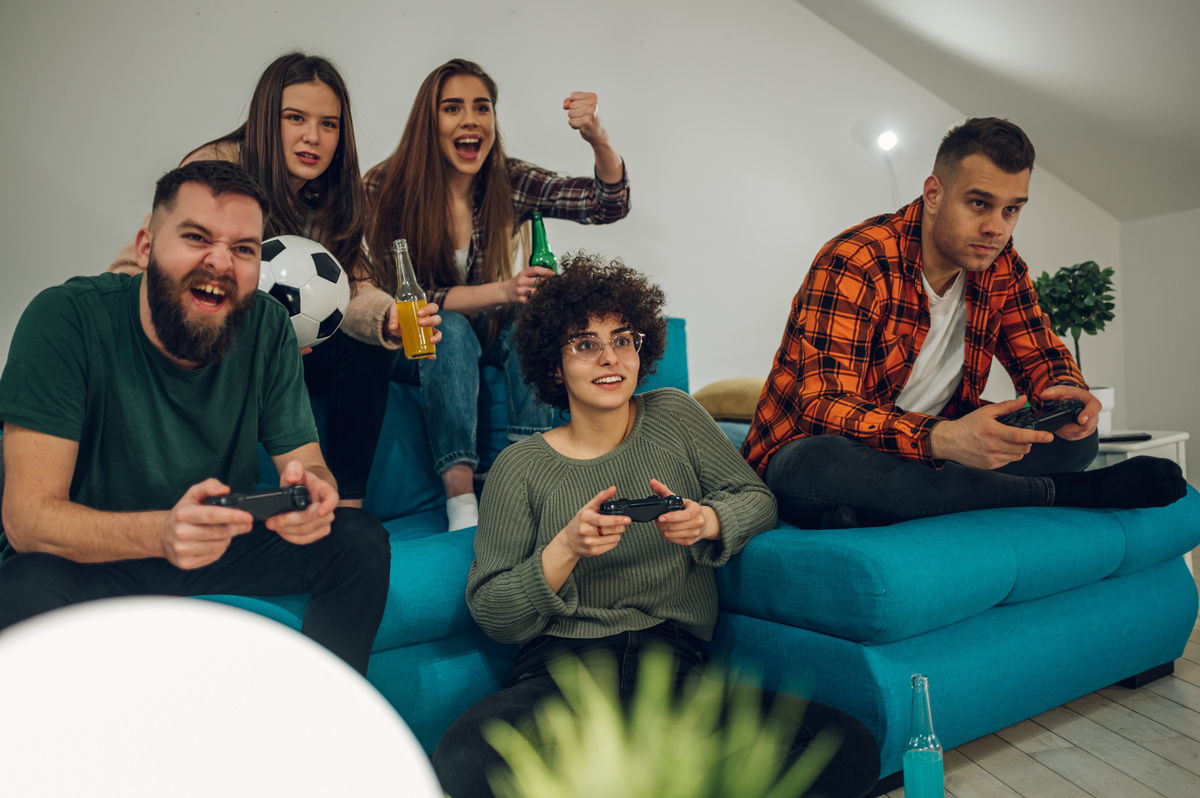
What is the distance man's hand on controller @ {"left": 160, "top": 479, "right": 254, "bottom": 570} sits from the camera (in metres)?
1.01

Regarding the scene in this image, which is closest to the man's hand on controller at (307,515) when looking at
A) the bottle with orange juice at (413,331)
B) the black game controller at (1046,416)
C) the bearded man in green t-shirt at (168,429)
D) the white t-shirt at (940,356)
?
the bearded man in green t-shirt at (168,429)

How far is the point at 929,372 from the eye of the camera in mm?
1940

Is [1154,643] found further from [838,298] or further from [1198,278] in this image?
[1198,278]

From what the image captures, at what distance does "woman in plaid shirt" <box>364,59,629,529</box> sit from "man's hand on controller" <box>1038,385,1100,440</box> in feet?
3.71

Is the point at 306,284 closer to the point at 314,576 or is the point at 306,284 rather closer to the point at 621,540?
the point at 314,576

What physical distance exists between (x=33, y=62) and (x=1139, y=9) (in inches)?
159

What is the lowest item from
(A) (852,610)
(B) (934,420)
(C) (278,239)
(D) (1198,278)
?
(A) (852,610)

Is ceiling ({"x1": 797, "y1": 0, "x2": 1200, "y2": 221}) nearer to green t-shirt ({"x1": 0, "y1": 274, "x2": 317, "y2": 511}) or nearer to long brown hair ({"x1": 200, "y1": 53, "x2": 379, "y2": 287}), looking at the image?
long brown hair ({"x1": 200, "y1": 53, "x2": 379, "y2": 287})

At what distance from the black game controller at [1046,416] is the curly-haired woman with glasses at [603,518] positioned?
1.49 ft

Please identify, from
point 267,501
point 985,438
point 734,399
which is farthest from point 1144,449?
point 267,501

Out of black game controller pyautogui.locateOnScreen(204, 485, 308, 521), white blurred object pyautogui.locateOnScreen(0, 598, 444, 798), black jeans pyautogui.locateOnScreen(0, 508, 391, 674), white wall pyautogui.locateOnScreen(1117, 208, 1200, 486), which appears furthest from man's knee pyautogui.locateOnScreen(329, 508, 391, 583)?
white wall pyautogui.locateOnScreen(1117, 208, 1200, 486)

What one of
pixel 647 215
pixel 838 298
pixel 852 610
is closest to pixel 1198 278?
pixel 647 215

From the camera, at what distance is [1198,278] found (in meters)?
4.38

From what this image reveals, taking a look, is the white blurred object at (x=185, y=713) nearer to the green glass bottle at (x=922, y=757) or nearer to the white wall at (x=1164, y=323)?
the green glass bottle at (x=922, y=757)
